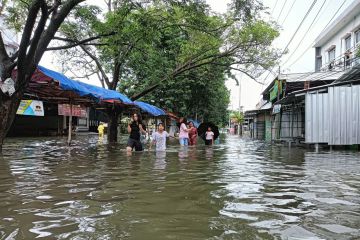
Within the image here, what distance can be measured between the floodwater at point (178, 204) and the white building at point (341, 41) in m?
14.6

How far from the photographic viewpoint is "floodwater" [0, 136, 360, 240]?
3.92m

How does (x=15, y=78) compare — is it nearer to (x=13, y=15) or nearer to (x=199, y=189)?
(x=13, y=15)

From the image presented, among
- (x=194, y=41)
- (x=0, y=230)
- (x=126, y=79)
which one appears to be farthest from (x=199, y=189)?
(x=126, y=79)

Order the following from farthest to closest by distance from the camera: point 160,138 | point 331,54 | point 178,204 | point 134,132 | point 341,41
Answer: point 331,54, point 341,41, point 160,138, point 134,132, point 178,204

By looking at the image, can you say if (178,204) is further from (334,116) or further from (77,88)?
(334,116)

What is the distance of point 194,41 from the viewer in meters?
21.5

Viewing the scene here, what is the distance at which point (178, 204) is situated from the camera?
5.26 meters

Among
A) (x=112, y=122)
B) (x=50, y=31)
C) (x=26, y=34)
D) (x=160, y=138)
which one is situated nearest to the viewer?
(x=26, y=34)

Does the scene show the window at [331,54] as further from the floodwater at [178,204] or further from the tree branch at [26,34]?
the tree branch at [26,34]

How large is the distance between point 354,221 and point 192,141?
55.1ft

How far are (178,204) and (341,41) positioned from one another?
23.3 metres

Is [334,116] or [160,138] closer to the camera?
[160,138]

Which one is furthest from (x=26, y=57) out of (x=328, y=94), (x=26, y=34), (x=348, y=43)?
(x=348, y=43)

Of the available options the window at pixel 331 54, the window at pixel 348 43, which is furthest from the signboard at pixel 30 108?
the window at pixel 331 54
